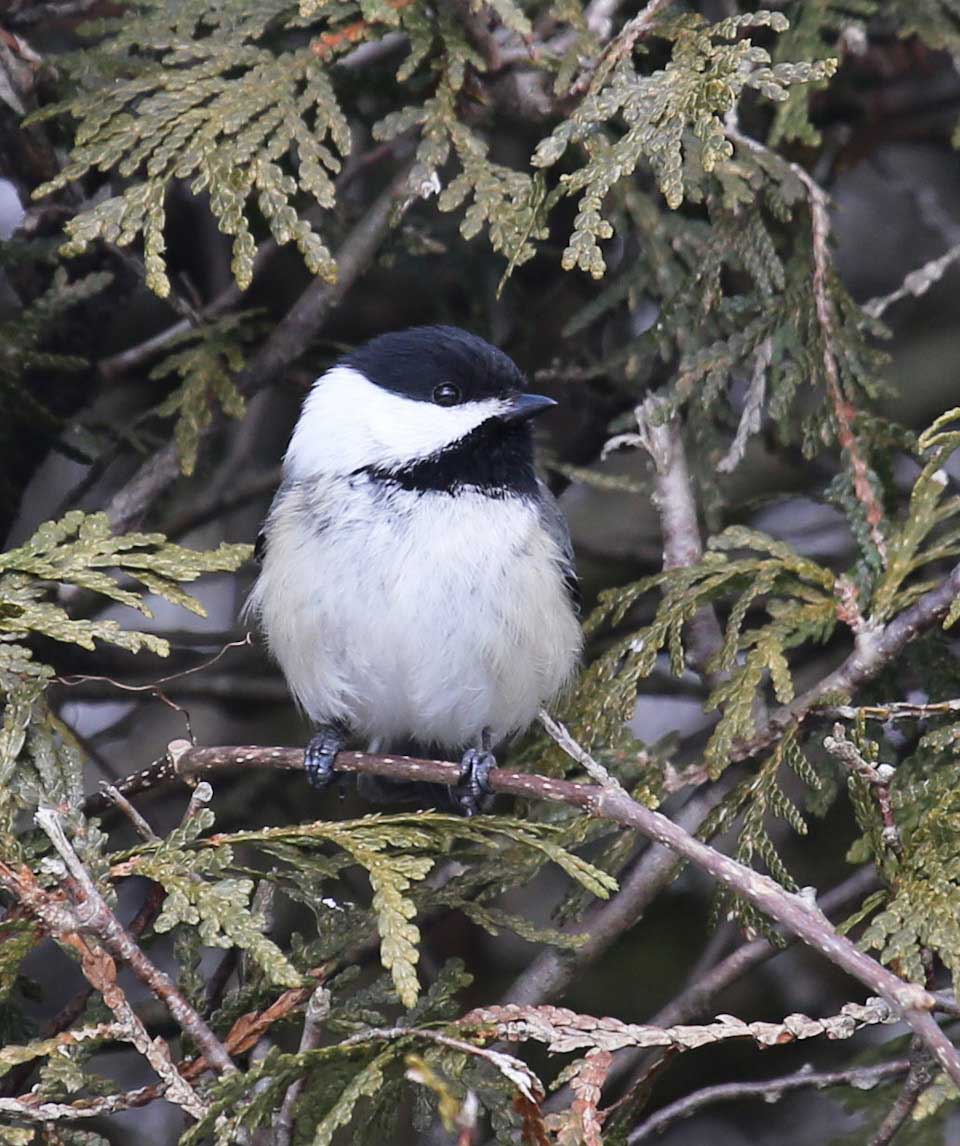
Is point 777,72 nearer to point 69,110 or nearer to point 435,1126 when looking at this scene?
point 69,110

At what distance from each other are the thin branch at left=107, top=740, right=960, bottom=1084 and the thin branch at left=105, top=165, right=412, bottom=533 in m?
0.83

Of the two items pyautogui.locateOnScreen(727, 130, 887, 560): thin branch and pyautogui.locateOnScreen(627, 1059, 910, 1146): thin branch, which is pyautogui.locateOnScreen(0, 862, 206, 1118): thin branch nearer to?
pyautogui.locateOnScreen(627, 1059, 910, 1146): thin branch

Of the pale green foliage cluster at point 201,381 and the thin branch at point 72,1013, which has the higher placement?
the pale green foliage cluster at point 201,381

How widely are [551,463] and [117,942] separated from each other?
1.63 metres

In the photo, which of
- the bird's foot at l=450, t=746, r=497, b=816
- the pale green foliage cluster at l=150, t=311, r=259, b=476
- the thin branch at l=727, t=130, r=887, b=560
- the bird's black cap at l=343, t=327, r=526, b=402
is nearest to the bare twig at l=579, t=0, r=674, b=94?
the thin branch at l=727, t=130, r=887, b=560

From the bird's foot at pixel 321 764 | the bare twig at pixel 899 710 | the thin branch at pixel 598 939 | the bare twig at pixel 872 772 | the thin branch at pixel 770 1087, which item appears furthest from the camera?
the bird's foot at pixel 321 764

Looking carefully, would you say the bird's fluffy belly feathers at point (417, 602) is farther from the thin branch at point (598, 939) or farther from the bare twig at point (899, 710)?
the bare twig at point (899, 710)

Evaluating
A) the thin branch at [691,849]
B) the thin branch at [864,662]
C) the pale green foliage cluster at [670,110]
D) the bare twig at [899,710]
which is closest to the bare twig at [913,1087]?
the thin branch at [691,849]

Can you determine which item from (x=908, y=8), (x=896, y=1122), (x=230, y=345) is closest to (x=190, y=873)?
(x=896, y=1122)

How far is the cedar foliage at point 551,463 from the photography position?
6.43 ft

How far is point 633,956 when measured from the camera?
352 centimetres

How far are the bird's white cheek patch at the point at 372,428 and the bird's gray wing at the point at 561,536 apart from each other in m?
0.25

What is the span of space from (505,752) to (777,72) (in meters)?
1.66

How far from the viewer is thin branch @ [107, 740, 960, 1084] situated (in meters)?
1.65
